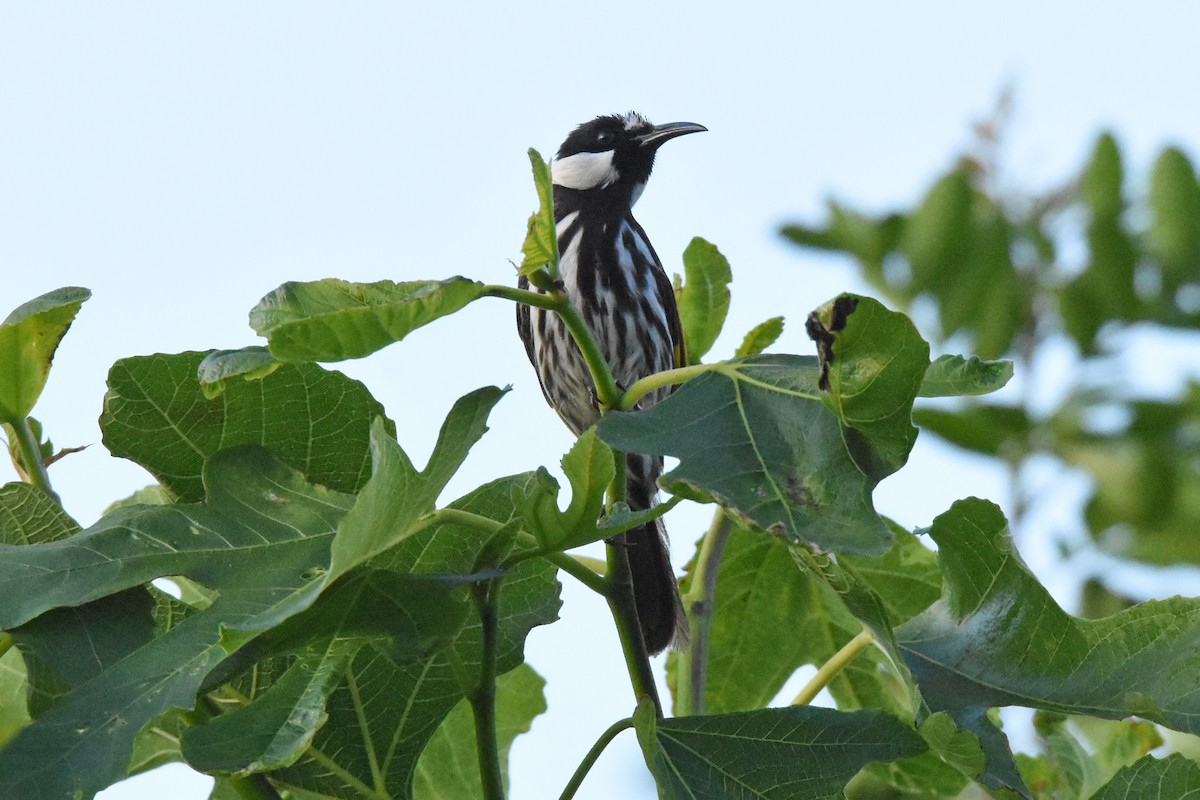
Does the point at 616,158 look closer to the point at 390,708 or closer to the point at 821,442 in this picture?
the point at 390,708

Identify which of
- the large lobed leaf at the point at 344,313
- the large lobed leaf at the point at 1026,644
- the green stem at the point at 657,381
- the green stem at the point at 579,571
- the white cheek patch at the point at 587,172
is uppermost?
the white cheek patch at the point at 587,172

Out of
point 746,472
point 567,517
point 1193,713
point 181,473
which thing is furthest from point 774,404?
point 181,473

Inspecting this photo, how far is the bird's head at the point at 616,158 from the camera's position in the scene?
15.7 ft

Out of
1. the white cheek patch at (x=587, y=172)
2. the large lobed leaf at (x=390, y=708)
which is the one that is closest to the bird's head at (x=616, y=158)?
the white cheek patch at (x=587, y=172)

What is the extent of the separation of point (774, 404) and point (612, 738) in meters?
0.50

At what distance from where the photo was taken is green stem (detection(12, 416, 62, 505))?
182 cm

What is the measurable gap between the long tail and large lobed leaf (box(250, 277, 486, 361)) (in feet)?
5.59

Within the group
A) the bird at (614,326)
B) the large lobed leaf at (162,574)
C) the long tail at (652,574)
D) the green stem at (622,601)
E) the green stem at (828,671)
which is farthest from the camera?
the bird at (614,326)

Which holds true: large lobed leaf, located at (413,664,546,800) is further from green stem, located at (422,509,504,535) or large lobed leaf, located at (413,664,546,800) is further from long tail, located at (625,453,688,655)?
long tail, located at (625,453,688,655)

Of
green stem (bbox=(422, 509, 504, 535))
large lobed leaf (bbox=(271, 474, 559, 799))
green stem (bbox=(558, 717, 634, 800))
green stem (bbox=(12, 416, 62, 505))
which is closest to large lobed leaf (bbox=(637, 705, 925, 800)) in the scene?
green stem (bbox=(558, 717, 634, 800))

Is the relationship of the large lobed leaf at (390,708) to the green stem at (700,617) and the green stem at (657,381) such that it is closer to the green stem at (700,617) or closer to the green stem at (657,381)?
the green stem at (657,381)

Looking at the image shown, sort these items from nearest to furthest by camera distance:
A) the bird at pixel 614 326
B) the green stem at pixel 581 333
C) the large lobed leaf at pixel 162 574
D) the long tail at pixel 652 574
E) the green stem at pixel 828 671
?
1. the large lobed leaf at pixel 162 574
2. the green stem at pixel 581 333
3. the green stem at pixel 828 671
4. the long tail at pixel 652 574
5. the bird at pixel 614 326

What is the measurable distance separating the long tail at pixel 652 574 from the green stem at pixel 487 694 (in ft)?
4.79

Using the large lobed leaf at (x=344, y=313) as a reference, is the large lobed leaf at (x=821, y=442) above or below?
below
